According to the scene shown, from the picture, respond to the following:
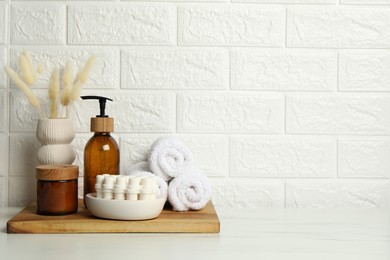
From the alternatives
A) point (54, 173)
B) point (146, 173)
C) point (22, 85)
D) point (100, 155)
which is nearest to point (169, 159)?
point (146, 173)

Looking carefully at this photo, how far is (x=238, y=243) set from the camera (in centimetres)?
108

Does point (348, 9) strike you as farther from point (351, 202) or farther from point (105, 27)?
point (105, 27)

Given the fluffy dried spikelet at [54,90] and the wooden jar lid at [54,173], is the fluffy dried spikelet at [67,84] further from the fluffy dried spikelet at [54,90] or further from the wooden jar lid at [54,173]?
the wooden jar lid at [54,173]

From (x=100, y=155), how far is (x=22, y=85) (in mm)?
250

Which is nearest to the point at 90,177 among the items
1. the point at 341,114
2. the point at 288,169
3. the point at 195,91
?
the point at 195,91

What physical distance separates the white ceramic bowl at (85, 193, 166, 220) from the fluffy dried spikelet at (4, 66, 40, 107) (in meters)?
0.33

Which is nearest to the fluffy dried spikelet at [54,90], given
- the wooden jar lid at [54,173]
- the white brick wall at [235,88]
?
the white brick wall at [235,88]

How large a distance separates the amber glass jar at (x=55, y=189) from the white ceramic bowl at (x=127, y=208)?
7 centimetres

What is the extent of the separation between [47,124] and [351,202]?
0.84 metres

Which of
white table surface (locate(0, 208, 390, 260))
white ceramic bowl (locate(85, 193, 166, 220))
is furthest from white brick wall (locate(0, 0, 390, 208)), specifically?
white ceramic bowl (locate(85, 193, 166, 220))

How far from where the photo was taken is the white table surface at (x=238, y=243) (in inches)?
38.7

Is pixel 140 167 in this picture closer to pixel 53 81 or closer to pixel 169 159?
pixel 169 159

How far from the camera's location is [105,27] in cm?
146

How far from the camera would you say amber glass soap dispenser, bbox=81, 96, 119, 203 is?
4.34 ft
